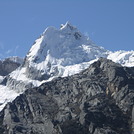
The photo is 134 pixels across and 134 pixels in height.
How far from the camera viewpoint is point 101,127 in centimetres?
19888

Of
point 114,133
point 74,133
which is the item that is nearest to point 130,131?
point 114,133

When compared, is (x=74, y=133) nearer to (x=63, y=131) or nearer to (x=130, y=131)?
(x=63, y=131)

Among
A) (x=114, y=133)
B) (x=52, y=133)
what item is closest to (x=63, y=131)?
(x=52, y=133)

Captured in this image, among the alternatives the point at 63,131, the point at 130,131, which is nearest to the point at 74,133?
the point at 63,131

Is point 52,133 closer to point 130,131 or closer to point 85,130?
point 85,130

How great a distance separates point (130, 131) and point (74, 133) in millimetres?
18898

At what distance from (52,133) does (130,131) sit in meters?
26.3

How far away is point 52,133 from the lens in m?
199

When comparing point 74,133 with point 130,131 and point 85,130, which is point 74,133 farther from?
point 130,131

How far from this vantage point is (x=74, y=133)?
652 ft

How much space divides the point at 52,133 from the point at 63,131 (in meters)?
3.79

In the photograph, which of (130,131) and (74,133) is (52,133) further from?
(130,131)
